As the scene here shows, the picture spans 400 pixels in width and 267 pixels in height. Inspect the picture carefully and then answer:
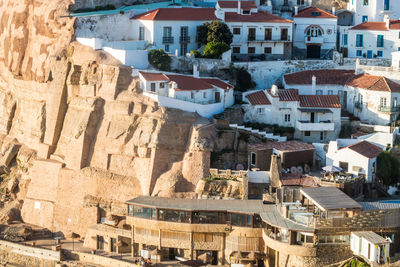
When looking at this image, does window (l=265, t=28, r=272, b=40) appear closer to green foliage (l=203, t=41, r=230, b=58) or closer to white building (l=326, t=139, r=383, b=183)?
green foliage (l=203, t=41, r=230, b=58)

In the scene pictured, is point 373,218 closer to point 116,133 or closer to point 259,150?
point 259,150

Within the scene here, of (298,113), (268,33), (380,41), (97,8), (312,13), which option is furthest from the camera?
(312,13)

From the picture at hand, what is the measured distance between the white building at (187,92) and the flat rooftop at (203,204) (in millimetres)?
7085

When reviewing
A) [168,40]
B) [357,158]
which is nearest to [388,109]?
[357,158]

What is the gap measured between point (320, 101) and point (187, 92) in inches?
366

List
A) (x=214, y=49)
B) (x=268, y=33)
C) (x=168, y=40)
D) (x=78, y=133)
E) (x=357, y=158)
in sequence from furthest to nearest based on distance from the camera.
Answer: (x=268, y=33) → (x=168, y=40) → (x=214, y=49) → (x=78, y=133) → (x=357, y=158)

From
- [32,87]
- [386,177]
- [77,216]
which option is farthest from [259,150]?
[32,87]

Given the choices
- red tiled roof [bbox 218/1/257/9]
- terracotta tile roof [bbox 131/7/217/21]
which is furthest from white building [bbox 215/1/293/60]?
terracotta tile roof [bbox 131/7/217/21]

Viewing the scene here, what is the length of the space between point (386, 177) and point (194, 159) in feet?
40.7

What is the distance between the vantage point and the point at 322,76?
276 ft

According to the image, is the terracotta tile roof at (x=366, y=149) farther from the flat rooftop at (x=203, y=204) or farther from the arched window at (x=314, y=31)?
the arched window at (x=314, y=31)

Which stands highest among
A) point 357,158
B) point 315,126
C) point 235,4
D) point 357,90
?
point 235,4

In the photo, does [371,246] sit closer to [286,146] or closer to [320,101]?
[286,146]

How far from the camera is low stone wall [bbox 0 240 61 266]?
77.6 meters
